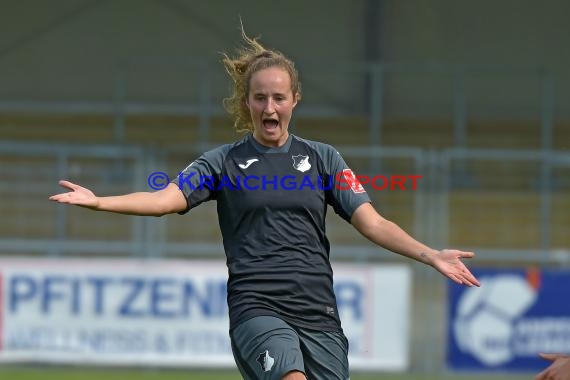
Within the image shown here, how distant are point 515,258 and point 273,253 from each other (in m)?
6.26

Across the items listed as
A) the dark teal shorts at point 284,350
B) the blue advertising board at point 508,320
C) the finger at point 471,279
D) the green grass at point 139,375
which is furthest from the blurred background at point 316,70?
the finger at point 471,279

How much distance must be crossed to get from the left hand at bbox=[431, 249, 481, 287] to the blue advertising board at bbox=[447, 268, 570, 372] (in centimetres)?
564

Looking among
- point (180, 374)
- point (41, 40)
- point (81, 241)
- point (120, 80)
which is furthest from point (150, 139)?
point (180, 374)

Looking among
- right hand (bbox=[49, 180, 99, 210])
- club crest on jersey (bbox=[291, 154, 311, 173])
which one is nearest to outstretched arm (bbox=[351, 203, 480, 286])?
club crest on jersey (bbox=[291, 154, 311, 173])

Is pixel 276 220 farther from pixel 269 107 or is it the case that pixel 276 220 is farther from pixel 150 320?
pixel 150 320

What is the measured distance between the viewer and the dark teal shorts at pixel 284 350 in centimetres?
502

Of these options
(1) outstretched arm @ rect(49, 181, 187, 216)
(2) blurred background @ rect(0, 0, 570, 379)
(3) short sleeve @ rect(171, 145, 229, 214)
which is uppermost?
(2) blurred background @ rect(0, 0, 570, 379)

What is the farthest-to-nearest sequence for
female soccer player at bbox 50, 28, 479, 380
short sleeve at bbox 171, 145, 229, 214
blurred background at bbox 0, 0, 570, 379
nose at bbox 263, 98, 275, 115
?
blurred background at bbox 0, 0, 570, 379
short sleeve at bbox 171, 145, 229, 214
nose at bbox 263, 98, 275, 115
female soccer player at bbox 50, 28, 479, 380

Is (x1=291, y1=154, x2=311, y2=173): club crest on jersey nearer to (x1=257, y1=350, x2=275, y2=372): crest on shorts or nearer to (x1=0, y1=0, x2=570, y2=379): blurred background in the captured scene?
(x1=257, y1=350, x2=275, y2=372): crest on shorts

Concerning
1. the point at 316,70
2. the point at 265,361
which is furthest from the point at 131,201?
the point at 316,70

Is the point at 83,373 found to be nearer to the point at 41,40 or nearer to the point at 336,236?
the point at 336,236

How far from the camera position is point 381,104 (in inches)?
646

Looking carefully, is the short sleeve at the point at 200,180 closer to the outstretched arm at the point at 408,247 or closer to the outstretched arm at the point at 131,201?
the outstretched arm at the point at 131,201

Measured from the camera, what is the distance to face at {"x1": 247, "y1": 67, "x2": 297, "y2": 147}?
17.7ft
